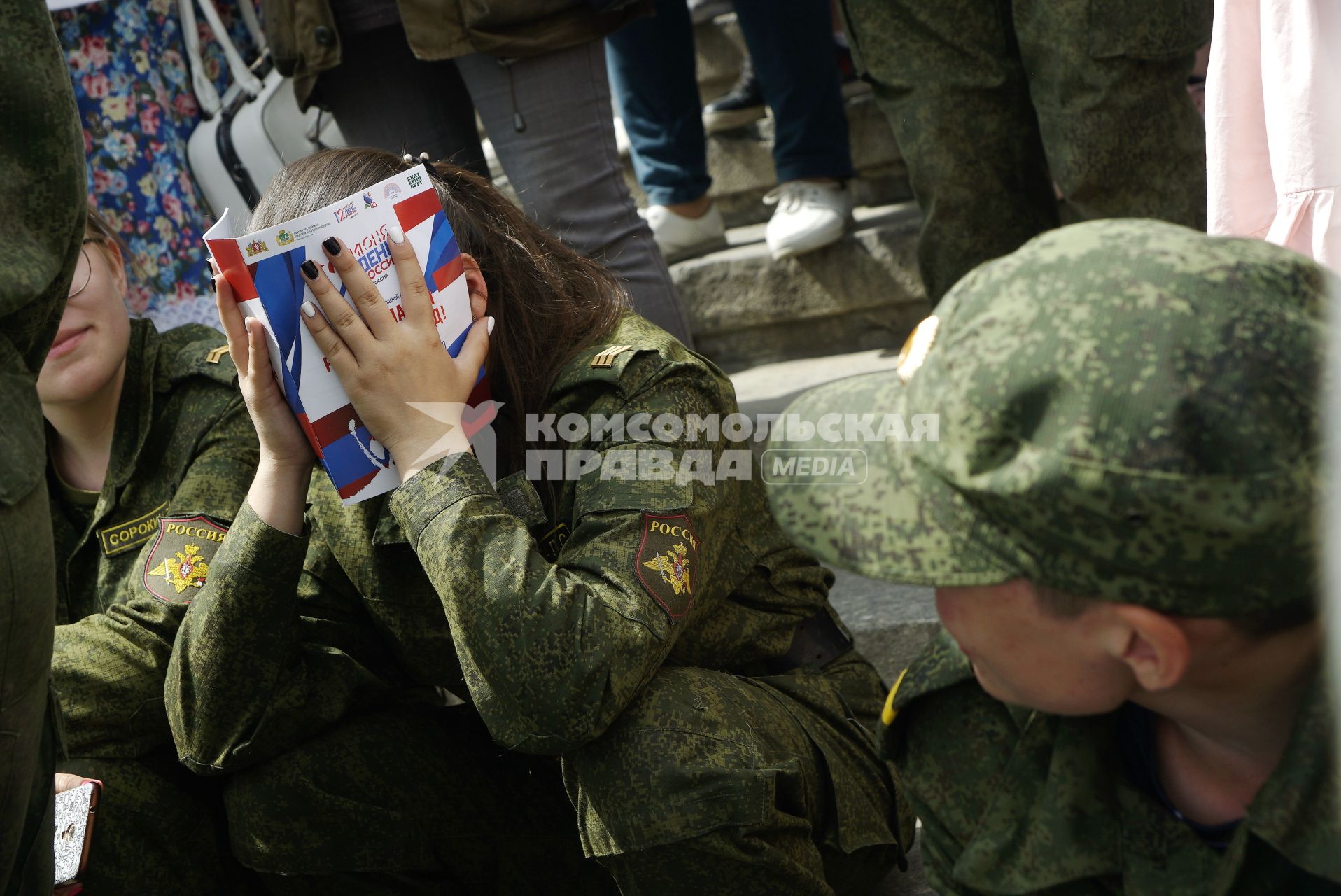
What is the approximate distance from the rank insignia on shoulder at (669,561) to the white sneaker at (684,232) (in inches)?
78.1

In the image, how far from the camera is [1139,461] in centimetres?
85

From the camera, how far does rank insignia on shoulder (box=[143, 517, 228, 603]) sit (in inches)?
72.1

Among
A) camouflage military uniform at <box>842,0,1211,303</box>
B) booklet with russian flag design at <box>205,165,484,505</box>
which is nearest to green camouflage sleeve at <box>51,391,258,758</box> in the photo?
booklet with russian flag design at <box>205,165,484,505</box>

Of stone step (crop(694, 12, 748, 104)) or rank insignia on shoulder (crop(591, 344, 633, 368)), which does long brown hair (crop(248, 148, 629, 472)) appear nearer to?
rank insignia on shoulder (crop(591, 344, 633, 368))

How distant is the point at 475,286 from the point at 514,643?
0.50 metres

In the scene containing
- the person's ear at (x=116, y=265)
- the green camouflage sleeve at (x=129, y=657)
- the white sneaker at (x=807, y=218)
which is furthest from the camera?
the white sneaker at (x=807, y=218)

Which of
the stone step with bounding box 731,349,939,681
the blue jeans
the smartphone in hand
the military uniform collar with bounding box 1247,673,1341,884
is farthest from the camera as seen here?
the blue jeans

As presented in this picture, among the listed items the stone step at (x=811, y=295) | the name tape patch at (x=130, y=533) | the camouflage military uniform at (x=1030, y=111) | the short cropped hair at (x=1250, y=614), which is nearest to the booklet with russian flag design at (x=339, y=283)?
the name tape patch at (x=130, y=533)

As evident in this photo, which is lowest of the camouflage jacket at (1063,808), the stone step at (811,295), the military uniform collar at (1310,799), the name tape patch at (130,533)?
the stone step at (811,295)

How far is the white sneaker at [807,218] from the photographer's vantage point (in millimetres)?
3277

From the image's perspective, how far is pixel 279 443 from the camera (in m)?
1.68

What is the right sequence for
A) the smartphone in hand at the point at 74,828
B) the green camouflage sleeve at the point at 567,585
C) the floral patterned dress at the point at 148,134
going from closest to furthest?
the green camouflage sleeve at the point at 567,585, the smartphone in hand at the point at 74,828, the floral patterned dress at the point at 148,134

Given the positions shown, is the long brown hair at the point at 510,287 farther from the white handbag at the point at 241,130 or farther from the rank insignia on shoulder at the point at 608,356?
the white handbag at the point at 241,130

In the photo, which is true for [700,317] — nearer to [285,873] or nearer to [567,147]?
[567,147]
